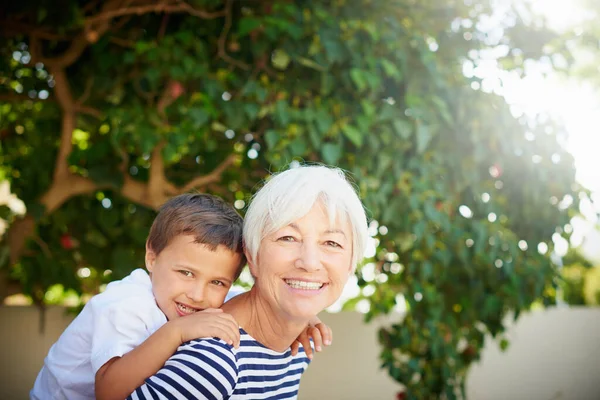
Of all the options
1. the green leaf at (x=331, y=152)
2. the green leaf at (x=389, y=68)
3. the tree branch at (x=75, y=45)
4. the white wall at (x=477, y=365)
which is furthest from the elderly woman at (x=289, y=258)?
the white wall at (x=477, y=365)

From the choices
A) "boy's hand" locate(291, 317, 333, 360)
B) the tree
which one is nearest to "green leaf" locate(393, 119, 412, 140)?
the tree

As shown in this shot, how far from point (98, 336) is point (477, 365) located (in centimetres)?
518

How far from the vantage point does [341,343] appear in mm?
5422

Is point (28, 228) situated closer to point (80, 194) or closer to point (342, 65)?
point (80, 194)

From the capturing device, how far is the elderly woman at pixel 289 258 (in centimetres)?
164

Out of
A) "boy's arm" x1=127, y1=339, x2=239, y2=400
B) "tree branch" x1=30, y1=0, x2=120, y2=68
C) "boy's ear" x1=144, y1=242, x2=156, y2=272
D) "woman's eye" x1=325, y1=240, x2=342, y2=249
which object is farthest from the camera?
"tree branch" x1=30, y1=0, x2=120, y2=68

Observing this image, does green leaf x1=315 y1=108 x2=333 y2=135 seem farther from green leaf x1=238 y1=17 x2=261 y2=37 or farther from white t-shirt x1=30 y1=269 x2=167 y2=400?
white t-shirt x1=30 y1=269 x2=167 y2=400

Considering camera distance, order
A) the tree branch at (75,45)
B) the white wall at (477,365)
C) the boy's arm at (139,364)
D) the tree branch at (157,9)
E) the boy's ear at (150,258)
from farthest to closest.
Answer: the white wall at (477,365)
the tree branch at (75,45)
the tree branch at (157,9)
the boy's ear at (150,258)
the boy's arm at (139,364)

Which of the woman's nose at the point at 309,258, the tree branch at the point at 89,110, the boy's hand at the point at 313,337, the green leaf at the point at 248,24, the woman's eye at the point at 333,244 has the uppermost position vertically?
the green leaf at the point at 248,24

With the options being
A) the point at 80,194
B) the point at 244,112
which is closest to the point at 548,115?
the point at 244,112

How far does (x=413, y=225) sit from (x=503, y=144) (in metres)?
0.75

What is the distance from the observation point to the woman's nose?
1.63 m

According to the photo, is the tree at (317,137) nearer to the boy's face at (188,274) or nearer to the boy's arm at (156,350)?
the boy's face at (188,274)

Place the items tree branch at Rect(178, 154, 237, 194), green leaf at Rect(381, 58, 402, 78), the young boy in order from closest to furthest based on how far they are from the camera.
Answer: the young boy → green leaf at Rect(381, 58, 402, 78) → tree branch at Rect(178, 154, 237, 194)
